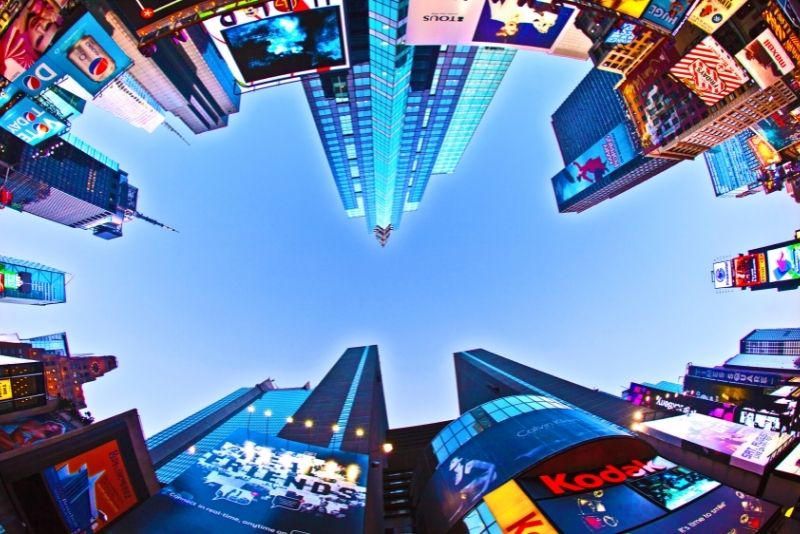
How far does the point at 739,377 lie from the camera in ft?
257

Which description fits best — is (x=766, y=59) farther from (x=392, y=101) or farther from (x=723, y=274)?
(x=392, y=101)

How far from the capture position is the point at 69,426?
48.6 m

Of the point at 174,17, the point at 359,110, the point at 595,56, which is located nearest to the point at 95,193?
the point at 359,110

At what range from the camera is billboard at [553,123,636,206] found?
8544cm

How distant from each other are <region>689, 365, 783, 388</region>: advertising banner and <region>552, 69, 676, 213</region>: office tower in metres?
50.4

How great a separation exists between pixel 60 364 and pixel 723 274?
472 feet

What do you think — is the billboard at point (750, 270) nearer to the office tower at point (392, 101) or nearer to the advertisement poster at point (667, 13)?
the advertisement poster at point (667, 13)

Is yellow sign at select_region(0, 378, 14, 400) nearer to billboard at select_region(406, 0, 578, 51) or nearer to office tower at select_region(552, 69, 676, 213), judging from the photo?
billboard at select_region(406, 0, 578, 51)

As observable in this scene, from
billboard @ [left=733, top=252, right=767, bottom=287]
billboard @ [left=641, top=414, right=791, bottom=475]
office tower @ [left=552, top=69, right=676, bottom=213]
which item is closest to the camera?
billboard @ [left=641, top=414, right=791, bottom=475]

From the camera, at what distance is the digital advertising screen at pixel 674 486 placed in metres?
19.3

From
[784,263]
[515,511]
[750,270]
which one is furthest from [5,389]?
[750,270]

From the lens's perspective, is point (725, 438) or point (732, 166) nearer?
point (725, 438)

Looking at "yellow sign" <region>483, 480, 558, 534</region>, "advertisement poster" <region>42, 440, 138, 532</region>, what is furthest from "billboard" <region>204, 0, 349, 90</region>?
"yellow sign" <region>483, 480, 558, 534</region>

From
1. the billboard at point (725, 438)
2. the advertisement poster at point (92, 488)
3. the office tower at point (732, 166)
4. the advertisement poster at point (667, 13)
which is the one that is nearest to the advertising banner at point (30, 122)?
the advertisement poster at point (92, 488)
